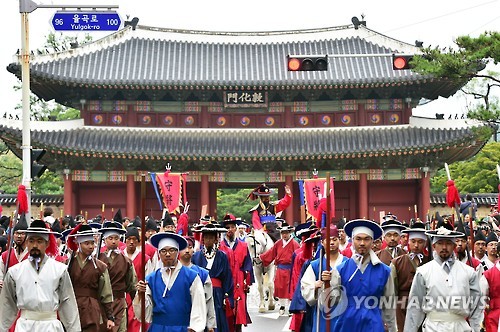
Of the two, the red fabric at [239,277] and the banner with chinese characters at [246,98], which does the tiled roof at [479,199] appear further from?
the red fabric at [239,277]

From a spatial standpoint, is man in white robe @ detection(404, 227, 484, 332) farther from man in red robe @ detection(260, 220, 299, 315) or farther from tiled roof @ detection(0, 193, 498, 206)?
tiled roof @ detection(0, 193, 498, 206)

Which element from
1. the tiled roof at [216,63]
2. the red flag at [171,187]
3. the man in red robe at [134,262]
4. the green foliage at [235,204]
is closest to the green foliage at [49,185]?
the green foliage at [235,204]

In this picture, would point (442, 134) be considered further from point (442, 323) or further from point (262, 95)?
point (442, 323)

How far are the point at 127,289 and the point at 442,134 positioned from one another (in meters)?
23.4

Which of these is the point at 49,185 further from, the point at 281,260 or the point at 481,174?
the point at 281,260

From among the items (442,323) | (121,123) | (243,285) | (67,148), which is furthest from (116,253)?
(121,123)

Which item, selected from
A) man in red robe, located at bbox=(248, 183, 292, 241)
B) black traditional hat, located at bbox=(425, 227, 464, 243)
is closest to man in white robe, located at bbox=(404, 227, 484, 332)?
black traditional hat, located at bbox=(425, 227, 464, 243)

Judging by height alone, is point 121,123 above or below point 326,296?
above

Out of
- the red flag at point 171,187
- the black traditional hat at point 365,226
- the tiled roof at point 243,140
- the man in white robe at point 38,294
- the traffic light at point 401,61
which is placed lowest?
the man in white robe at point 38,294

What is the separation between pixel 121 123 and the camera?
35156mm

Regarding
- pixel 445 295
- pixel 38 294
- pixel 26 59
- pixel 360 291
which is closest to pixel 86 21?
pixel 26 59

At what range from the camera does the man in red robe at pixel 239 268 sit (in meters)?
14.4

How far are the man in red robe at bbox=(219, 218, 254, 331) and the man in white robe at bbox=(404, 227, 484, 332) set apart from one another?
17.5 feet

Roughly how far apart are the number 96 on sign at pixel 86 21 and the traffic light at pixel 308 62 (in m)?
4.48
